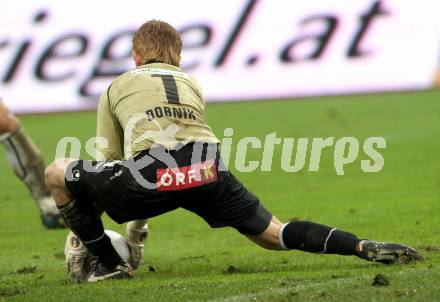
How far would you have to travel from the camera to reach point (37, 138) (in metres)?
16.5

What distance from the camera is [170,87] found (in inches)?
254

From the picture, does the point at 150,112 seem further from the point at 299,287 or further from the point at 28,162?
the point at 28,162

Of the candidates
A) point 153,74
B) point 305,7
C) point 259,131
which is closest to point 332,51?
point 305,7

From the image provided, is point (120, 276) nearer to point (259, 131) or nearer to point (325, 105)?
point (259, 131)

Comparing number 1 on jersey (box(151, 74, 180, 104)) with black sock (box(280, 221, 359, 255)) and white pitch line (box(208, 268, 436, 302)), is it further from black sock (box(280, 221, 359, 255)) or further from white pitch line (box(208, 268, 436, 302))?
white pitch line (box(208, 268, 436, 302))

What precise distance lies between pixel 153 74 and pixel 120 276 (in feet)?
3.82

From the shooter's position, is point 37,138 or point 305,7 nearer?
point 37,138

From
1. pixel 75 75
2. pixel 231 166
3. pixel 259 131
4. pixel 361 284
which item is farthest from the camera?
pixel 75 75

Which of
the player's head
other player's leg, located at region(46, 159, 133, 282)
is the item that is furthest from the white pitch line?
the player's head

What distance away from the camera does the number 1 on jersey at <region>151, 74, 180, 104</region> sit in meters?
6.42

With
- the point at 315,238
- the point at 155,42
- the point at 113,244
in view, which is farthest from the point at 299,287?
the point at 155,42

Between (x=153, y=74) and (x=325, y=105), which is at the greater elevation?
(x=153, y=74)

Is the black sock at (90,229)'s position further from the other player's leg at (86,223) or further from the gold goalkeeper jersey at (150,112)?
the gold goalkeeper jersey at (150,112)

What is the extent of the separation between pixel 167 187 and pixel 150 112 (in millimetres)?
436
